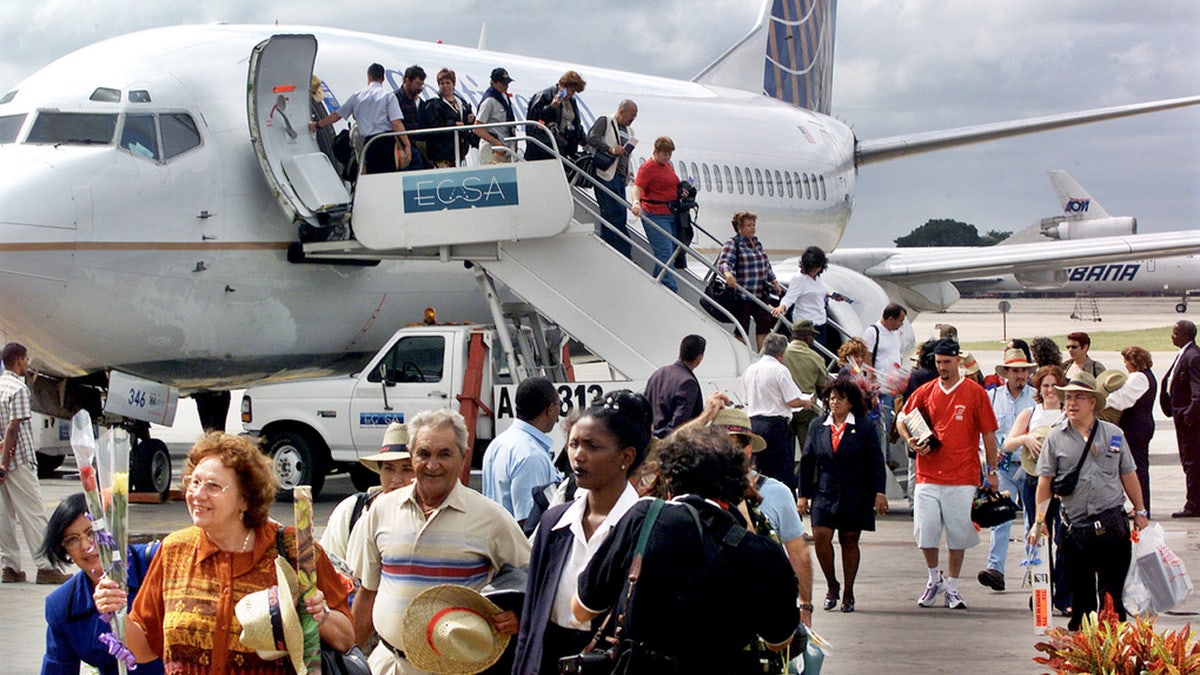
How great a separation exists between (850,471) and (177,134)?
21.7 feet

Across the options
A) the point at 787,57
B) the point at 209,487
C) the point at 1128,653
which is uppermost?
the point at 787,57

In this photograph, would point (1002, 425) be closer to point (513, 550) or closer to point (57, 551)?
point (513, 550)

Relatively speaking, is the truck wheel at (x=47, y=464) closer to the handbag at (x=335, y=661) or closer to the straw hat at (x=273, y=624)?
the handbag at (x=335, y=661)

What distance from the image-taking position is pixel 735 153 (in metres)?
22.6

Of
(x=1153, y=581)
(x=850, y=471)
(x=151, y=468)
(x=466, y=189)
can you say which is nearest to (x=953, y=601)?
(x=850, y=471)

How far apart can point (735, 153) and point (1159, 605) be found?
49.1 ft

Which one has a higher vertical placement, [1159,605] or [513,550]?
[513,550]

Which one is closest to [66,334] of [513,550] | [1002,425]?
[1002,425]

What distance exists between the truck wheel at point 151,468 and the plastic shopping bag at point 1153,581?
888 cm

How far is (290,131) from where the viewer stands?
13734 millimetres

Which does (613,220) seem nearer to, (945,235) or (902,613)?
(902,613)

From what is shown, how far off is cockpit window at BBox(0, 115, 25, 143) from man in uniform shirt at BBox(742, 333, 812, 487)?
617 cm

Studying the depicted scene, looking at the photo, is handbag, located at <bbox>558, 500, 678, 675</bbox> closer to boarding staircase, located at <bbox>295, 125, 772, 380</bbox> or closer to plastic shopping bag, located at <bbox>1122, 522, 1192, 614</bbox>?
plastic shopping bag, located at <bbox>1122, 522, 1192, 614</bbox>

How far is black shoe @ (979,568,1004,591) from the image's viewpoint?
1016 centimetres
